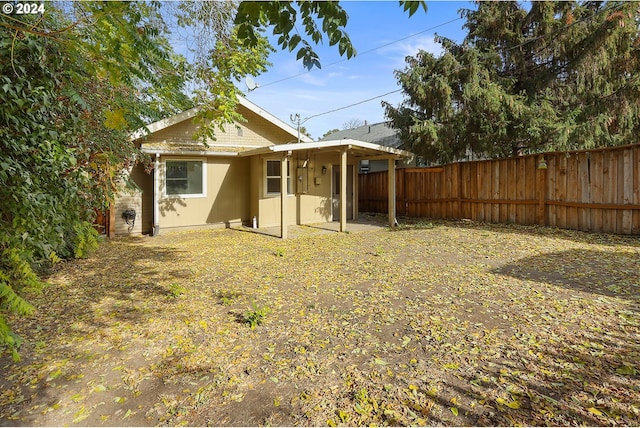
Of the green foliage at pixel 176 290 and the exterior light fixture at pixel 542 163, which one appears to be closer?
the green foliage at pixel 176 290

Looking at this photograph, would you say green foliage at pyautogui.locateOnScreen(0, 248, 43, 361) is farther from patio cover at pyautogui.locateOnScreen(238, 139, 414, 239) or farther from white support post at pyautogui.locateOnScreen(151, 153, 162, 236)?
patio cover at pyautogui.locateOnScreen(238, 139, 414, 239)

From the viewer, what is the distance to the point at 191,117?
1039 centimetres

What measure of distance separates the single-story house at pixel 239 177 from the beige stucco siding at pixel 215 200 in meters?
0.03

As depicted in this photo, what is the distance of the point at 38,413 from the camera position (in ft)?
7.96

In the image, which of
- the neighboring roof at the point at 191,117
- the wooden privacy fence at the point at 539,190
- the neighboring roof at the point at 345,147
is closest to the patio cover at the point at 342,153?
the neighboring roof at the point at 345,147

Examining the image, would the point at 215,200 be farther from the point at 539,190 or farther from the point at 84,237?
the point at 539,190

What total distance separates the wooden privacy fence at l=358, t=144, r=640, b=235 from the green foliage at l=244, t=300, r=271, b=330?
27.8 ft

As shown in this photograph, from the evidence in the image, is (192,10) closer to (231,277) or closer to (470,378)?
(231,277)

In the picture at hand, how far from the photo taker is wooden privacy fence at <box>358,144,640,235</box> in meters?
8.03

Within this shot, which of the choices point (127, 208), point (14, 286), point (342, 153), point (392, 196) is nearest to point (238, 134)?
point (342, 153)

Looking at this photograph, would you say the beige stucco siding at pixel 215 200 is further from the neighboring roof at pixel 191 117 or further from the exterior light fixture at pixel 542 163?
the exterior light fixture at pixel 542 163

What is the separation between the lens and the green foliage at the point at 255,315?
385 cm

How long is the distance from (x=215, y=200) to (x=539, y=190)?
30.9 ft

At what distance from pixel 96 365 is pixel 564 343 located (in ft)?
13.7
